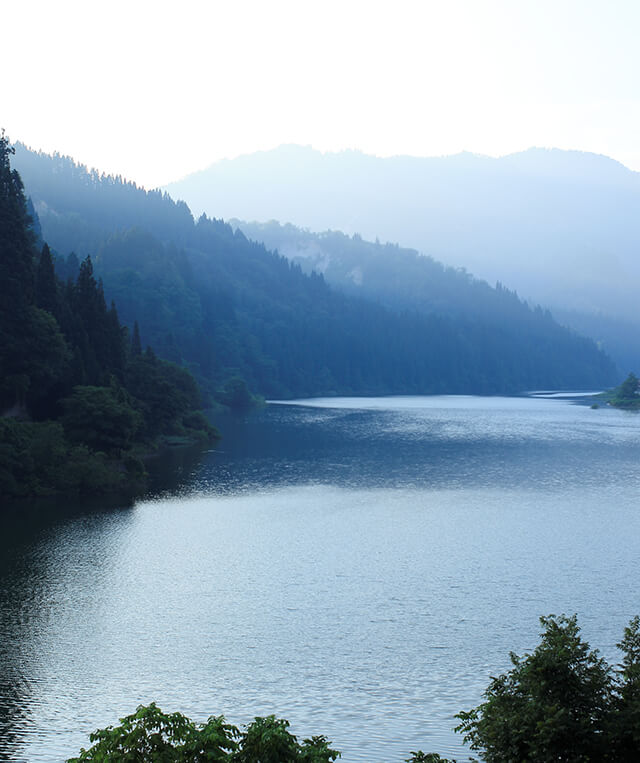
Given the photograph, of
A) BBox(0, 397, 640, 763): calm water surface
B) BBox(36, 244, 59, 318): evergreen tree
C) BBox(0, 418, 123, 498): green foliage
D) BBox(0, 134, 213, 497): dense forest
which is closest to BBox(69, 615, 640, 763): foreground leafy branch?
BBox(0, 397, 640, 763): calm water surface

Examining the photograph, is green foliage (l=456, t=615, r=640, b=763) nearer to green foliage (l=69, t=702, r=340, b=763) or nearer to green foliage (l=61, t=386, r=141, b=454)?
green foliage (l=69, t=702, r=340, b=763)

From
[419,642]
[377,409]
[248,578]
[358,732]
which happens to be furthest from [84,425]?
[377,409]

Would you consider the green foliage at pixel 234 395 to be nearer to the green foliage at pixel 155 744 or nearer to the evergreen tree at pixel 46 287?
the evergreen tree at pixel 46 287

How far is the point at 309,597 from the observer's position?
112ft

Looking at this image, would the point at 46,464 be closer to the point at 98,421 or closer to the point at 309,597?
the point at 98,421

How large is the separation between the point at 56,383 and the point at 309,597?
40644mm

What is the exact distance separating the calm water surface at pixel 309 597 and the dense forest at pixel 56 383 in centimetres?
539

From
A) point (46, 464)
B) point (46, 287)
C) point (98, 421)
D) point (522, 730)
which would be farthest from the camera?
point (46, 287)

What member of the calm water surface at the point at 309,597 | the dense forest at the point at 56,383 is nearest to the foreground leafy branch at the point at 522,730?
the calm water surface at the point at 309,597

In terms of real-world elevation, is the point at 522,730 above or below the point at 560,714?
below

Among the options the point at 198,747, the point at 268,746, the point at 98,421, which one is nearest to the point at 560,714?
the point at 268,746

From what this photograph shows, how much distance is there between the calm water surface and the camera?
77.5ft

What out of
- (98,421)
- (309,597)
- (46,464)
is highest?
(98,421)

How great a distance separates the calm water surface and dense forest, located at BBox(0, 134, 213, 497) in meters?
5.39
